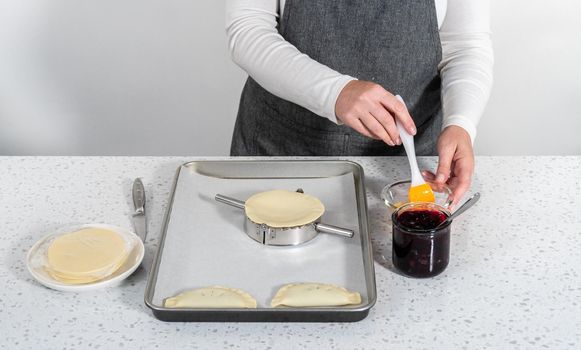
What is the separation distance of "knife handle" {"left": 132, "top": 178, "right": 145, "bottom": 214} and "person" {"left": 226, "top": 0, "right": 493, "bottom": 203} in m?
0.35

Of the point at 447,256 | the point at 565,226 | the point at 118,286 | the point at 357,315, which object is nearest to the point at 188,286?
the point at 118,286

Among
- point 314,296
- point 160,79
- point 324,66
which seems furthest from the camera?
point 160,79

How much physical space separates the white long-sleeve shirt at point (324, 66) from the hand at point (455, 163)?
0.18ft

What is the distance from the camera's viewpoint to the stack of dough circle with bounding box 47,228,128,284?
4.06 feet

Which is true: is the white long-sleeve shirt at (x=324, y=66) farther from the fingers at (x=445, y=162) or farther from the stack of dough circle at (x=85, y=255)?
the stack of dough circle at (x=85, y=255)

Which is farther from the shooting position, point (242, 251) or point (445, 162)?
point (445, 162)

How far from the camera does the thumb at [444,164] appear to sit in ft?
4.79

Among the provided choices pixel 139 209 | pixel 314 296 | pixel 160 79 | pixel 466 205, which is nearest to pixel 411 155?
pixel 466 205

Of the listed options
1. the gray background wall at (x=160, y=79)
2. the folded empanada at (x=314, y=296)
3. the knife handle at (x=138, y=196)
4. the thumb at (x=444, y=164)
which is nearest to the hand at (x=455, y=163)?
the thumb at (x=444, y=164)

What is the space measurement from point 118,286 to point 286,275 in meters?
0.26

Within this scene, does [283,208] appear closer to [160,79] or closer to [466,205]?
[466,205]

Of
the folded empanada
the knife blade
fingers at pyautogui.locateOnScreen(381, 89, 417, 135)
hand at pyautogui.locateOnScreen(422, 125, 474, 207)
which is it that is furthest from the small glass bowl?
the knife blade

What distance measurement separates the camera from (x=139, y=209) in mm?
1427

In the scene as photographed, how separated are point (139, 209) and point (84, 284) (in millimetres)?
227
